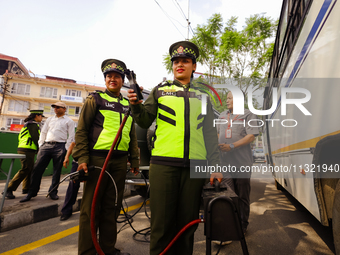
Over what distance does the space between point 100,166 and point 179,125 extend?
3.48ft

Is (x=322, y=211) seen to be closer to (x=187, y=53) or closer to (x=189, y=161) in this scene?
(x=189, y=161)

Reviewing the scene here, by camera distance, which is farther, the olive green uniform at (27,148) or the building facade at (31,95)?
the building facade at (31,95)

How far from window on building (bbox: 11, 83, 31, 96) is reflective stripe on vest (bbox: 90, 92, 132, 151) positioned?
45520 millimetres

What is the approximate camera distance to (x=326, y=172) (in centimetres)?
202

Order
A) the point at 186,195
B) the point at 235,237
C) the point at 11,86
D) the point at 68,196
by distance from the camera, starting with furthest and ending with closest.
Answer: the point at 11,86, the point at 68,196, the point at 186,195, the point at 235,237

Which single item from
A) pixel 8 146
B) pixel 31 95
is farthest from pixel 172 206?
pixel 31 95

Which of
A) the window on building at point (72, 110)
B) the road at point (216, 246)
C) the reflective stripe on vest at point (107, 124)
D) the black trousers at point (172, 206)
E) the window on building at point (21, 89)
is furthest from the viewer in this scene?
→ the window on building at point (72, 110)

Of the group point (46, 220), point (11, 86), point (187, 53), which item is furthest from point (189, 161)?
point (11, 86)

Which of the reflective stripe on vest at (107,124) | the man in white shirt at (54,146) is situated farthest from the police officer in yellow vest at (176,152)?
the man in white shirt at (54,146)

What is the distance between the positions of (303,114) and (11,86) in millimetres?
48097

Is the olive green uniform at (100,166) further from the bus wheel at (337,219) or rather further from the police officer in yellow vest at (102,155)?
the bus wheel at (337,219)

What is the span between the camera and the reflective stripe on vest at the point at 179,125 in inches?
71.6

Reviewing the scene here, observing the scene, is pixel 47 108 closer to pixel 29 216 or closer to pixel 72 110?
pixel 72 110

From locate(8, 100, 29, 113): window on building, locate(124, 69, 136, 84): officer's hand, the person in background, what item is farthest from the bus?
locate(8, 100, 29, 113): window on building
